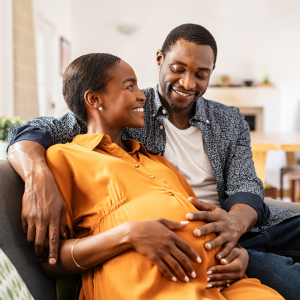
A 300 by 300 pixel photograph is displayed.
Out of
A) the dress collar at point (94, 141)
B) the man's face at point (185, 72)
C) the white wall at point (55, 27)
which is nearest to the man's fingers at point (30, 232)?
the dress collar at point (94, 141)

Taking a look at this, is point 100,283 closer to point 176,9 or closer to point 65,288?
point 65,288

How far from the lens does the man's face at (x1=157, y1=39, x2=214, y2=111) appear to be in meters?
1.44

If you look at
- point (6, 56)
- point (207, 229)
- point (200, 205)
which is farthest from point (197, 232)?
point (6, 56)

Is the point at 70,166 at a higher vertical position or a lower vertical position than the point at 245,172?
higher

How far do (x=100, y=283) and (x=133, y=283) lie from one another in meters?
0.10

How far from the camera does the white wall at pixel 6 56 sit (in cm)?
346

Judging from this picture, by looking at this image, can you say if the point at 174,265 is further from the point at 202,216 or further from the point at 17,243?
the point at 17,243

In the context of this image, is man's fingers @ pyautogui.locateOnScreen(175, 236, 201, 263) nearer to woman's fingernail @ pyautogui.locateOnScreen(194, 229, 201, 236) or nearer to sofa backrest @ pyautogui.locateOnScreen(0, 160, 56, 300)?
woman's fingernail @ pyautogui.locateOnScreen(194, 229, 201, 236)

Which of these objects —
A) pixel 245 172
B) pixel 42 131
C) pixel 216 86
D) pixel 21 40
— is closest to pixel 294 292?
pixel 245 172

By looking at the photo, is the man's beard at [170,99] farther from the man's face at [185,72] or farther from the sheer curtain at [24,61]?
the sheer curtain at [24,61]

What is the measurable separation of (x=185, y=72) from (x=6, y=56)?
2.66 metres

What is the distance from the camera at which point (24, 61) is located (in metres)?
3.89

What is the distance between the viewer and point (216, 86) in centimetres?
626

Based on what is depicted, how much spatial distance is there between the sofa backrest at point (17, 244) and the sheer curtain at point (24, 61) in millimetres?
3039
